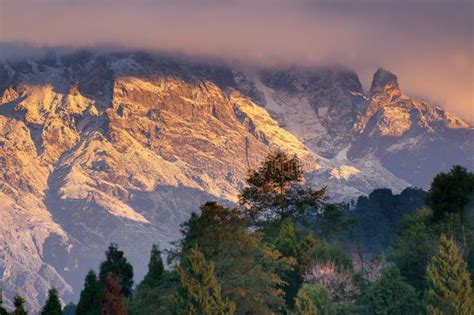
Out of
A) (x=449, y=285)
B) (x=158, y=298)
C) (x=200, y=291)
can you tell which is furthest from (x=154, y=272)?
(x=449, y=285)

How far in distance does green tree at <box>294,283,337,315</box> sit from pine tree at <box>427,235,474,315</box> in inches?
382

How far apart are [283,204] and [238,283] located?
51.2 metres

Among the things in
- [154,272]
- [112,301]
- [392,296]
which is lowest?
[154,272]

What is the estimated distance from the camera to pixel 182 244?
5118 inches

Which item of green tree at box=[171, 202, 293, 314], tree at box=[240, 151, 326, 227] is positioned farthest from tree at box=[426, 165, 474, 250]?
tree at box=[240, 151, 326, 227]

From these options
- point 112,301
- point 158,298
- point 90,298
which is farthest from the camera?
point 90,298

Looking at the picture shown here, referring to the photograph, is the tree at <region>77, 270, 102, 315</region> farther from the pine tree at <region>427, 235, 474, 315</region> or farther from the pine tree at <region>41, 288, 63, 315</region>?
the pine tree at <region>427, 235, 474, 315</region>

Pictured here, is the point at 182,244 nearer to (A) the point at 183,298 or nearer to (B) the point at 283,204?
(A) the point at 183,298

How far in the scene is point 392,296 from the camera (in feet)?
413

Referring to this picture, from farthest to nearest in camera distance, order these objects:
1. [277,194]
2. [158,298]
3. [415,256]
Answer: [277,194] → [415,256] → [158,298]

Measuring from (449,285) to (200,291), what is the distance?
25.1 m

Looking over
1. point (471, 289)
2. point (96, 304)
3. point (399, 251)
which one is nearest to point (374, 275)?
point (399, 251)

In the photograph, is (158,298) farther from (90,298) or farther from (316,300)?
(316,300)

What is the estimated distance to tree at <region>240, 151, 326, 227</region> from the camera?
16938cm
